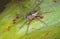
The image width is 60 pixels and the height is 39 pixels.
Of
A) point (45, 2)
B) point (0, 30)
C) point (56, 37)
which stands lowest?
point (56, 37)

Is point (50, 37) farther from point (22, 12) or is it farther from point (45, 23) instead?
point (22, 12)

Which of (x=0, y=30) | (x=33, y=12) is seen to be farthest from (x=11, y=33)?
(x=33, y=12)

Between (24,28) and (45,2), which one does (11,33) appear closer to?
(24,28)

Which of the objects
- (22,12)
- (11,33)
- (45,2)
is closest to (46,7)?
(45,2)

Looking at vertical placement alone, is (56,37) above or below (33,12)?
below

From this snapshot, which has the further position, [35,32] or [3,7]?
[3,7]

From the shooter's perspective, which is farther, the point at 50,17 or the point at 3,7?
the point at 3,7
